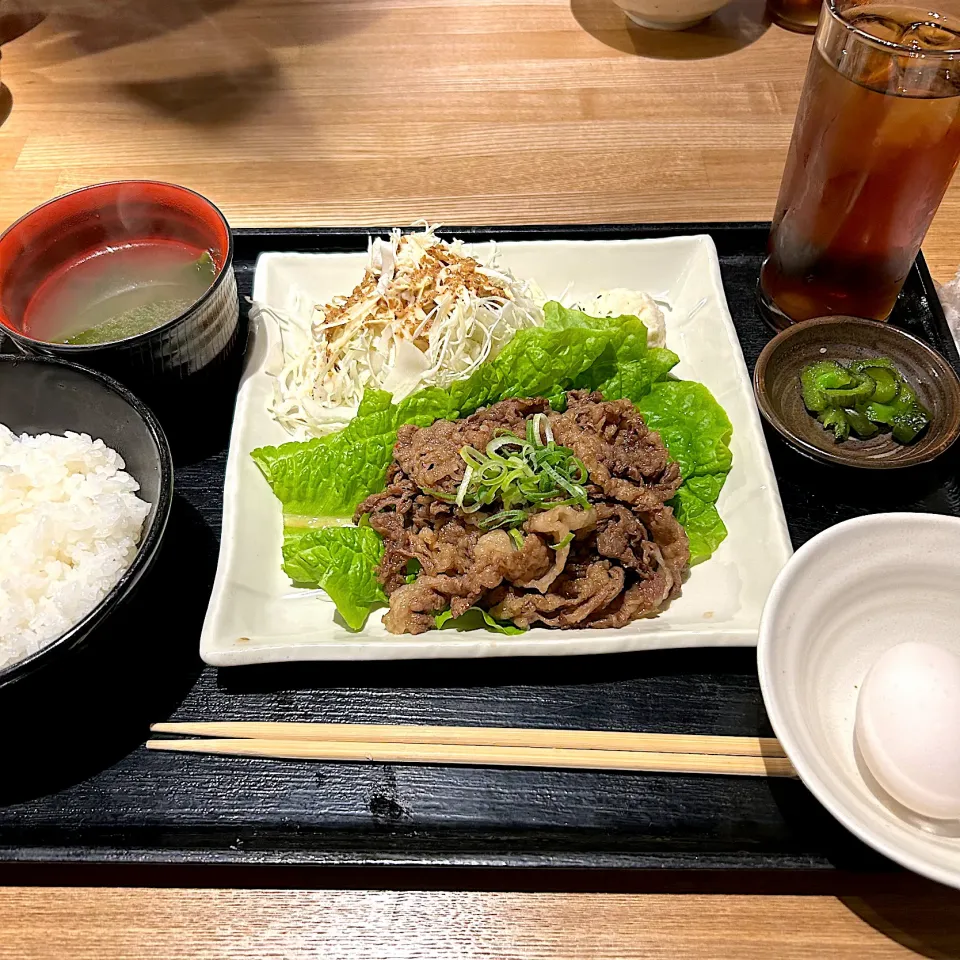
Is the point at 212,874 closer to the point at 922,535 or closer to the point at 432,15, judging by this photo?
the point at 922,535

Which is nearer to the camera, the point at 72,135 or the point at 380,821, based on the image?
the point at 380,821

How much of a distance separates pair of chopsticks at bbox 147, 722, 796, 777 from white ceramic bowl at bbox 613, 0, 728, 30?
357cm

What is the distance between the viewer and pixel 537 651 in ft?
5.75

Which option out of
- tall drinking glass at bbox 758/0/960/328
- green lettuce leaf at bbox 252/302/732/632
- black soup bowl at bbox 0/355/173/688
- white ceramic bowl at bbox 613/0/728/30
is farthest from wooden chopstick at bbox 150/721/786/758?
white ceramic bowl at bbox 613/0/728/30

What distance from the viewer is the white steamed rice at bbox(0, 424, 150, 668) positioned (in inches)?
64.5

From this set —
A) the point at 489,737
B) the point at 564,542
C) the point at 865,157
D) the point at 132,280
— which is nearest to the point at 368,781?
the point at 489,737

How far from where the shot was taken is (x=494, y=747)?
5.52ft

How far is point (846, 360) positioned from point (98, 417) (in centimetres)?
207

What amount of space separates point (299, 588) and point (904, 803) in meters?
1.42

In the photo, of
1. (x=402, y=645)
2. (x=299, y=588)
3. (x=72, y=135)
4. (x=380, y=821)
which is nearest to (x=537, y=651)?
(x=402, y=645)

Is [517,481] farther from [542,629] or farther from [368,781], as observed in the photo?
[368,781]

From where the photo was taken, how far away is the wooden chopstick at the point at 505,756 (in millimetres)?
1645

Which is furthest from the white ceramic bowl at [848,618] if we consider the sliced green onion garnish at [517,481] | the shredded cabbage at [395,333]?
the shredded cabbage at [395,333]

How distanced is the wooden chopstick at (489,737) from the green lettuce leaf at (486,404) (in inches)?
10.3
